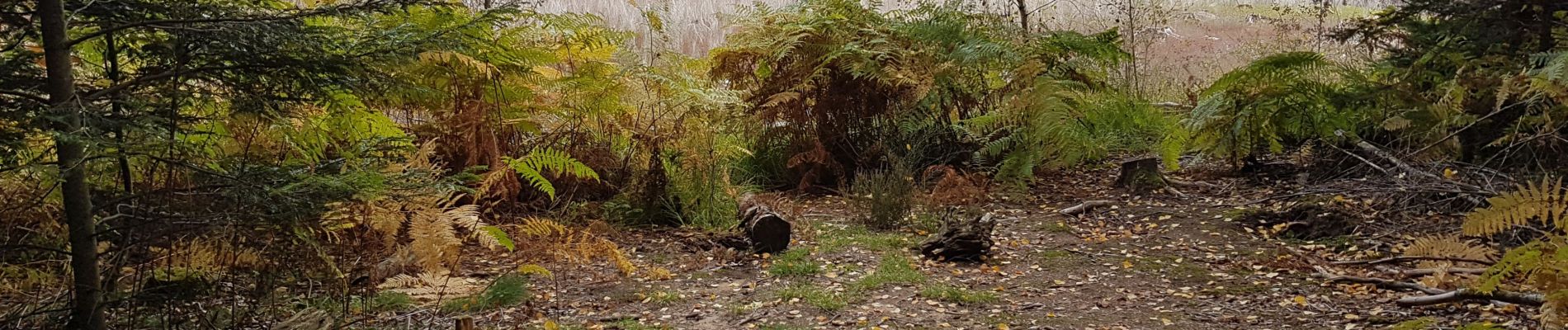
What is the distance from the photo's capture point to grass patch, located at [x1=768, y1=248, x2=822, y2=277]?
143 inches

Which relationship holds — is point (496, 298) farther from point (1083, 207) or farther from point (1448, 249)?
point (1083, 207)

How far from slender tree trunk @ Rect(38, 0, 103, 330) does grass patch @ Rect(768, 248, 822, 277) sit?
2205 mm

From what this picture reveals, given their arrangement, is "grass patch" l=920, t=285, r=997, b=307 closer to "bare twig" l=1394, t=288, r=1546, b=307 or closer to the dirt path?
the dirt path

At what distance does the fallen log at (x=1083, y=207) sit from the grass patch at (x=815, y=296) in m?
1.82

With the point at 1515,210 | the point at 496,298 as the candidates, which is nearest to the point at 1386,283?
the point at 1515,210

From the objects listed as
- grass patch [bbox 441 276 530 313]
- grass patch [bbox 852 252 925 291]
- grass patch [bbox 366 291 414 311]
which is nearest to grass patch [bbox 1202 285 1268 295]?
grass patch [bbox 852 252 925 291]

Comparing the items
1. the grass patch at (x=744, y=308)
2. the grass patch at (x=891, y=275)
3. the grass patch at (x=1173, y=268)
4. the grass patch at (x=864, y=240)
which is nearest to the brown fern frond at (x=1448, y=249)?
the grass patch at (x=1173, y=268)

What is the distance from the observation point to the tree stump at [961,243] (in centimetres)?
387

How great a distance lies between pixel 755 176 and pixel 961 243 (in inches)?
83.3

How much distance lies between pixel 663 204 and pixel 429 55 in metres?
1.44

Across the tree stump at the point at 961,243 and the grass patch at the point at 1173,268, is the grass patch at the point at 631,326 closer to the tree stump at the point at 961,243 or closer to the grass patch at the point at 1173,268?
the tree stump at the point at 961,243

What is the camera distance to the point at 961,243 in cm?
386

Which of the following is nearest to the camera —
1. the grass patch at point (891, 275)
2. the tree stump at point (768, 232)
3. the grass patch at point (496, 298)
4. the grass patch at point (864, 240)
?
the grass patch at point (496, 298)

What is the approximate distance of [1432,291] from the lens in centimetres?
281
